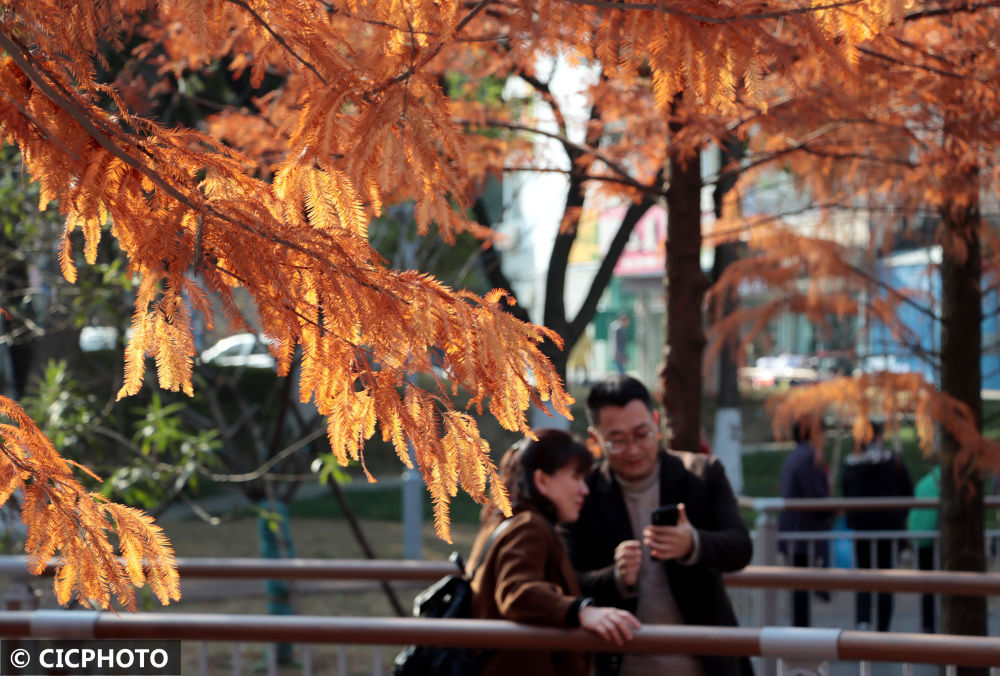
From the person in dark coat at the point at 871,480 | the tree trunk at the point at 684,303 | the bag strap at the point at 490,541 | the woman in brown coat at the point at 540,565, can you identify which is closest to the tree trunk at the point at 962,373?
the tree trunk at the point at 684,303

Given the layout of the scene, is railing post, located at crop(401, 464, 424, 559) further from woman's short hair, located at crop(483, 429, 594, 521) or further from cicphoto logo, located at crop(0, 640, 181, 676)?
woman's short hair, located at crop(483, 429, 594, 521)

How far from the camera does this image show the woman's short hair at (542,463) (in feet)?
11.9

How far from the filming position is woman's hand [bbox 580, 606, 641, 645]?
11.0 feet

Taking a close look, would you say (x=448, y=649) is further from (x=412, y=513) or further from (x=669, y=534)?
(x=412, y=513)

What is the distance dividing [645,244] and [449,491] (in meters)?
34.7

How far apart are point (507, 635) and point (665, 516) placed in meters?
0.61

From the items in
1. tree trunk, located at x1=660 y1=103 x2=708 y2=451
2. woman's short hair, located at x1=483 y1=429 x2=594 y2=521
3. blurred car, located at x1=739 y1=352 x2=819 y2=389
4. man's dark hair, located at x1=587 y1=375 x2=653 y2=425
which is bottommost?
woman's short hair, located at x1=483 y1=429 x2=594 y2=521

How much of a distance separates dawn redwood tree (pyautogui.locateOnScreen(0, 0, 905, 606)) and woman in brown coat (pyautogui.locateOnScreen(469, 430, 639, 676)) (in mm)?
924

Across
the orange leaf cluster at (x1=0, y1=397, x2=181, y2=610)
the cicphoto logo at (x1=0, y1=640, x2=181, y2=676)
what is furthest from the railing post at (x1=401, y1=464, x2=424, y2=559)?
the orange leaf cluster at (x1=0, y1=397, x2=181, y2=610)

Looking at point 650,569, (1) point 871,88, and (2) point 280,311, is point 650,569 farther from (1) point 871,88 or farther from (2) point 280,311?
(1) point 871,88

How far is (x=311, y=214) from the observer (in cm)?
264

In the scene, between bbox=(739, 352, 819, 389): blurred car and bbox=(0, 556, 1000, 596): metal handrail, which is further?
bbox=(739, 352, 819, 389): blurred car

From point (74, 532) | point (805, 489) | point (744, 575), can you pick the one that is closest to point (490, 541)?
point (744, 575)

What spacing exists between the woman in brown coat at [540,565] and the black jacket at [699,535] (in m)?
0.15
